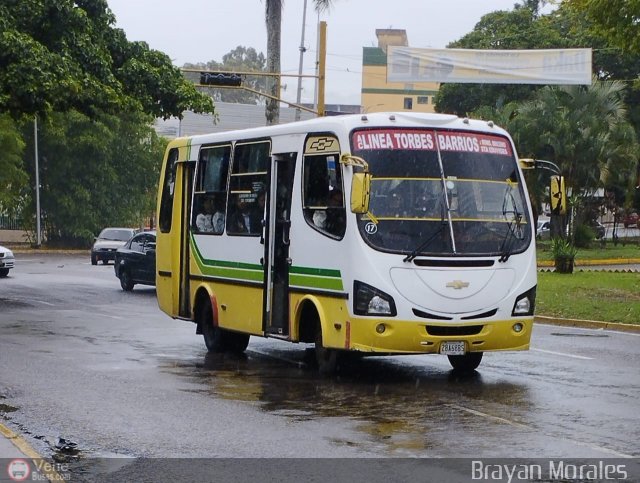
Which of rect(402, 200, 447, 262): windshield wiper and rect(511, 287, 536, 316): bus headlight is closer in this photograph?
rect(402, 200, 447, 262): windshield wiper

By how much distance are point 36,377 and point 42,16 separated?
14.8m

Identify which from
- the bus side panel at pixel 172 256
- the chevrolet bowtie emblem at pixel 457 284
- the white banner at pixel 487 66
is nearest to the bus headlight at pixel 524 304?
the chevrolet bowtie emblem at pixel 457 284

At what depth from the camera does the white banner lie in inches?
1529

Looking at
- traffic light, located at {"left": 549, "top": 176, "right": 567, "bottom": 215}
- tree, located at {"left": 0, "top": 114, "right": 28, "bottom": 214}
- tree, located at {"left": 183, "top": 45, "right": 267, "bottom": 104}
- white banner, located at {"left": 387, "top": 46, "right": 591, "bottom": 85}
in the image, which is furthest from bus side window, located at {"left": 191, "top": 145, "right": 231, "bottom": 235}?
tree, located at {"left": 183, "top": 45, "right": 267, "bottom": 104}

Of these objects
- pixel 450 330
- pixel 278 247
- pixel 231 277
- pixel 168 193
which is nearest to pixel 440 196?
pixel 450 330

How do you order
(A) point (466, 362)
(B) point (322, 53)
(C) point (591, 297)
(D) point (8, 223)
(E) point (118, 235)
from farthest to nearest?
1. (D) point (8, 223)
2. (E) point (118, 235)
3. (B) point (322, 53)
4. (C) point (591, 297)
5. (A) point (466, 362)

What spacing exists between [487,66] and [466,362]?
1047 inches

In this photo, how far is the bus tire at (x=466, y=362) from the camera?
47.5 ft

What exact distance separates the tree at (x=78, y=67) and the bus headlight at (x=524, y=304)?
49.3 ft

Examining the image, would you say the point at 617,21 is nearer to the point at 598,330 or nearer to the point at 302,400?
the point at 598,330

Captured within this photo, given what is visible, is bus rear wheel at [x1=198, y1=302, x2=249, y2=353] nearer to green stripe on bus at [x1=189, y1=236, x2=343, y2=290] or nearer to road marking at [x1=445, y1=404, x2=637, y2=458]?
green stripe on bus at [x1=189, y1=236, x2=343, y2=290]

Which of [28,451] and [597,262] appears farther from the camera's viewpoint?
[597,262]

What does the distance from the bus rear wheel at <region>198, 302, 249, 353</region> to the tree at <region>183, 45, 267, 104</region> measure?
4248 inches

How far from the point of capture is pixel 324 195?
14258mm
